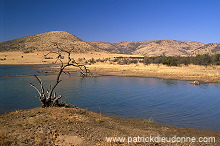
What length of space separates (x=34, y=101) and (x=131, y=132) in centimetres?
972

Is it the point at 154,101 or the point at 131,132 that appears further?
the point at 154,101

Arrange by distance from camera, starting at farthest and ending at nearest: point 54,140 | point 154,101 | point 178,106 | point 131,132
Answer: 1. point 154,101
2. point 178,106
3. point 131,132
4. point 54,140

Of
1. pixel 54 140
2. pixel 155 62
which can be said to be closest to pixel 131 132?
pixel 54 140

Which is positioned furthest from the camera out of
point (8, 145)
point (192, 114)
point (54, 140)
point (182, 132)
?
point (192, 114)

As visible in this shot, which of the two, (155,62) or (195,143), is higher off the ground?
(155,62)

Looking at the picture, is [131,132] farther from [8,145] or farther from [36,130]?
[8,145]

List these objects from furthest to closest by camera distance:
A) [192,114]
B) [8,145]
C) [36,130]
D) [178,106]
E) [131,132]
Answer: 1. [178,106]
2. [192,114]
3. [131,132]
4. [36,130]
5. [8,145]

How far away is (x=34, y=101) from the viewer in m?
15.4

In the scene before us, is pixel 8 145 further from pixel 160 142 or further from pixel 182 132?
pixel 182 132

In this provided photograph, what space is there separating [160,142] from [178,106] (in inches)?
317

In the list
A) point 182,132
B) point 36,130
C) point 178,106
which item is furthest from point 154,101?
point 36,130

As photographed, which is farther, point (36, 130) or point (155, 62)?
point (155, 62)

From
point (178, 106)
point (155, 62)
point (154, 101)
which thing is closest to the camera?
point (178, 106)

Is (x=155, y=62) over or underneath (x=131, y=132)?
over
